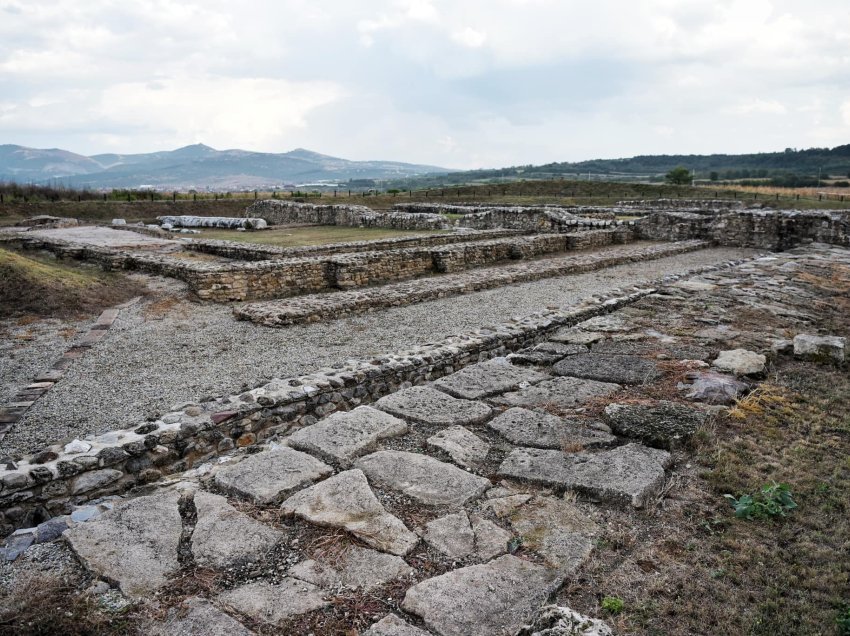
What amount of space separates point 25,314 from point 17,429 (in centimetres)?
541

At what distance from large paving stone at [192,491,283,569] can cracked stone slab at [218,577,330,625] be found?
240 millimetres

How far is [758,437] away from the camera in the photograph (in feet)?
12.9

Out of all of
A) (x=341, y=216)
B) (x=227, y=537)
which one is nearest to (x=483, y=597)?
(x=227, y=537)

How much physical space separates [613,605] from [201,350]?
21.7 ft

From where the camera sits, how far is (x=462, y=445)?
394 centimetres

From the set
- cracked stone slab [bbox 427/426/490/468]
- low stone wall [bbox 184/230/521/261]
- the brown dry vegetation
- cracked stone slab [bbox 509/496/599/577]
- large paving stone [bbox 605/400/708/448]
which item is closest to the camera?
cracked stone slab [bbox 509/496/599/577]

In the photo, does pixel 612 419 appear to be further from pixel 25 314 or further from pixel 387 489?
pixel 25 314

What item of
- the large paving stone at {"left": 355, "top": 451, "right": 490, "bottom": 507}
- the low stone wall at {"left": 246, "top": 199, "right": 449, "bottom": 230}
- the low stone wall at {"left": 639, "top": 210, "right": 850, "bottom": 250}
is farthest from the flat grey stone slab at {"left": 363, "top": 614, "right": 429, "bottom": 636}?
the low stone wall at {"left": 246, "top": 199, "right": 449, "bottom": 230}

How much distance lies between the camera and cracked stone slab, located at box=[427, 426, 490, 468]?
12.3 feet

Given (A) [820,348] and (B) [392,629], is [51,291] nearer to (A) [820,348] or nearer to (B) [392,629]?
(B) [392,629]

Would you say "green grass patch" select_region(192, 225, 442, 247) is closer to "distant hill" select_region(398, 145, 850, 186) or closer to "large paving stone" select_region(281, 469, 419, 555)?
"large paving stone" select_region(281, 469, 419, 555)

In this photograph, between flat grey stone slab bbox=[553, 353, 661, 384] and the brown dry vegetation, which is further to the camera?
the brown dry vegetation

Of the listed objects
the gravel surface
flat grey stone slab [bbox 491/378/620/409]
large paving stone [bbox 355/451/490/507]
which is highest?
flat grey stone slab [bbox 491/378/620/409]

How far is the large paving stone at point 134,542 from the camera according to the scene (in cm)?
258
